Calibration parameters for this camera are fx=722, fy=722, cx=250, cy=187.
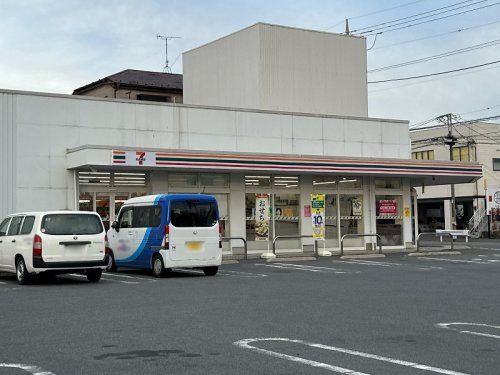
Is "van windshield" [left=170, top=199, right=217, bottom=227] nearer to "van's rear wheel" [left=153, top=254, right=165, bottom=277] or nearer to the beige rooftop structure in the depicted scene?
"van's rear wheel" [left=153, top=254, right=165, bottom=277]

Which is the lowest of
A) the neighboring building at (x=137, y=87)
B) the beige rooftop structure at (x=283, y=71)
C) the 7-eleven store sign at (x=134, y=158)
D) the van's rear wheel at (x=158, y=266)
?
the van's rear wheel at (x=158, y=266)

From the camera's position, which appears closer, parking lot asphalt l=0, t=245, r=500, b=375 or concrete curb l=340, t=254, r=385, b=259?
parking lot asphalt l=0, t=245, r=500, b=375

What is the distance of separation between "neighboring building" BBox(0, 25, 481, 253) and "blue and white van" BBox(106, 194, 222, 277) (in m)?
4.37

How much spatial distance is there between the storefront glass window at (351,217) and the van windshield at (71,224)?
46.6 ft

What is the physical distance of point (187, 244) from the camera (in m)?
17.9

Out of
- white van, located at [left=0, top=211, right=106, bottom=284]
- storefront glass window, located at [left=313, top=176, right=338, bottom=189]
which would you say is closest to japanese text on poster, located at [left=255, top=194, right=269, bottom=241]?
storefront glass window, located at [left=313, top=176, right=338, bottom=189]

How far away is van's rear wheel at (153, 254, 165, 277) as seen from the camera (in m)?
17.9

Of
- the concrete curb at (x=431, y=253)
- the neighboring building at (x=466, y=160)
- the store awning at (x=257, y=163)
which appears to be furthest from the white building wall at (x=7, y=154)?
the neighboring building at (x=466, y=160)

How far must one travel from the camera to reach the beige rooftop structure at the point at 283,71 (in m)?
30.8

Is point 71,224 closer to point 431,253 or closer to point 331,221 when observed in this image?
point 331,221

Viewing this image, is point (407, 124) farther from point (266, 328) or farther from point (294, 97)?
point (266, 328)

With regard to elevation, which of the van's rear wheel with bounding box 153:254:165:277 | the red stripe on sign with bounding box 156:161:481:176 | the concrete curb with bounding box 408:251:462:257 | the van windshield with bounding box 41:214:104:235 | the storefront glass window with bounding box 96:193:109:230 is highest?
the red stripe on sign with bounding box 156:161:481:176

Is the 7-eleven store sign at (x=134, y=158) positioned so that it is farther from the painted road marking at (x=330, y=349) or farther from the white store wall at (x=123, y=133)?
the painted road marking at (x=330, y=349)

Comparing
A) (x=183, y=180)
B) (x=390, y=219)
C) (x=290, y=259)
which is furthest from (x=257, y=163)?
(x=390, y=219)
